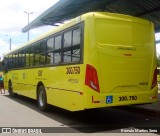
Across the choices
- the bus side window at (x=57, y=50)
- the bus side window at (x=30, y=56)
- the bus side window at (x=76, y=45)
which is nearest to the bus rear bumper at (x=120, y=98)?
the bus side window at (x=76, y=45)

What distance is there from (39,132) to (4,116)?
319 centimetres

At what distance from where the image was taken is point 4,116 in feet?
37.6

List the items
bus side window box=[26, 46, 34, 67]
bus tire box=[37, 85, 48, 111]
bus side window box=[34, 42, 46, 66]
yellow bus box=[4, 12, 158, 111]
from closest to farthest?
yellow bus box=[4, 12, 158, 111] → bus tire box=[37, 85, 48, 111] → bus side window box=[34, 42, 46, 66] → bus side window box=[26, 46, 34, 67]

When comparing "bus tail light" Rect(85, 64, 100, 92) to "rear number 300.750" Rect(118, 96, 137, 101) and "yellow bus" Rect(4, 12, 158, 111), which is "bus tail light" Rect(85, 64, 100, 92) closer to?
"yellow bus" Rect(4, 12, 158, 111)

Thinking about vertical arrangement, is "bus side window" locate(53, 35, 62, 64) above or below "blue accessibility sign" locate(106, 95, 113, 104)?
above

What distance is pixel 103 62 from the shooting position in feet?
29.3

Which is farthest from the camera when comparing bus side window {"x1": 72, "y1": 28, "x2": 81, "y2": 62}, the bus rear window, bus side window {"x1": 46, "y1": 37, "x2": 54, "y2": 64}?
bus side window {"x1": 46, "y1": 37, "x2": 54, "y2": 64}

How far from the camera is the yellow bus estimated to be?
877 centimetres

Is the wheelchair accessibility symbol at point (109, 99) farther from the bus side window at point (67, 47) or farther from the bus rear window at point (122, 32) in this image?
the bus side window at point (67, 47)

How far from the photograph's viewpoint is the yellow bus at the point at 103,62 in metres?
8.77

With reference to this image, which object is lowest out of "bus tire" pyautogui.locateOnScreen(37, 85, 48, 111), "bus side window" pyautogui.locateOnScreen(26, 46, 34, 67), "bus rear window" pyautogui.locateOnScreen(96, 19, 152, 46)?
"bus tire" pyautogui.locateOnScreen(37, 85, 48, 111)

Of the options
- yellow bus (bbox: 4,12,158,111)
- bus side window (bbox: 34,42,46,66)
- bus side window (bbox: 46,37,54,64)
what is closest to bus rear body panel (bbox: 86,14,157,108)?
yellow bus (bbox: 4,12,158,111)

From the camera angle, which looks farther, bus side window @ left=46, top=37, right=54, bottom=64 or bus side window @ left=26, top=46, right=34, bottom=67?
bus side window @ left=26, top=46, right=34, bottom=67

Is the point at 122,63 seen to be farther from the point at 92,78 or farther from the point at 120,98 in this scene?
the point at 92,78
